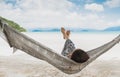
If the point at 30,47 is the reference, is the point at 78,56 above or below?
below

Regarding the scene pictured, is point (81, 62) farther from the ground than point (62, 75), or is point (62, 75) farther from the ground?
point (81, 62)

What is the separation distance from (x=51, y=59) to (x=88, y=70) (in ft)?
15.3

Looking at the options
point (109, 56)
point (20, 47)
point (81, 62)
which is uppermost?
point (20, 47)

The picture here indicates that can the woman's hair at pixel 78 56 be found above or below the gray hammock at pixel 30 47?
below

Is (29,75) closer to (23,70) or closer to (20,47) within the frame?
(23,70)

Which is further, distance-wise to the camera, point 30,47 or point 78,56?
point 78,56

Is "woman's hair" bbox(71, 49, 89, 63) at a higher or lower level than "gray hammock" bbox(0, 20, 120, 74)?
lower

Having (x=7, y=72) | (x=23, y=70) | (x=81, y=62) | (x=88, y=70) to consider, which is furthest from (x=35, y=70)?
(x=81, y=62)

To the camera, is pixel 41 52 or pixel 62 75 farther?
pixel 62 75

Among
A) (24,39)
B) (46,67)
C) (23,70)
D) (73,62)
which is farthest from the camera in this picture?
(46,67)

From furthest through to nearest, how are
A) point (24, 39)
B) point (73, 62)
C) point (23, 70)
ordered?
point (23, 70) → point (73, 62) → point (24, 39)

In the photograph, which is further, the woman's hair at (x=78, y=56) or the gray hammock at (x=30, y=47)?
the woman's hair at (x=78, y=56)

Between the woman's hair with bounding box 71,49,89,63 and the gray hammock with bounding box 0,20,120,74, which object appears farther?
the woman's hair with bounding box 71,49,89,63

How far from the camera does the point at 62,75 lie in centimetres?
901
